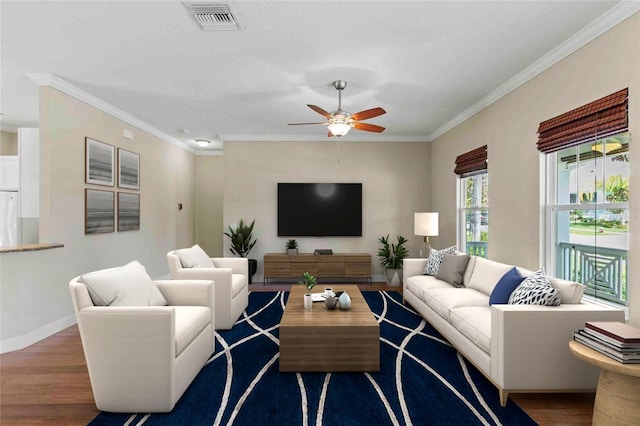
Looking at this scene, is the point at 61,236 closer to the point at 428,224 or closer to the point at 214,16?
the point at 214,16

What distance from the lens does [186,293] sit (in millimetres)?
2896

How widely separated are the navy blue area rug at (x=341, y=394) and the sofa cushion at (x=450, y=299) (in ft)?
1.15

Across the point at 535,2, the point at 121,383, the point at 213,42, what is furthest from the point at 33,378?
the point at 535,2

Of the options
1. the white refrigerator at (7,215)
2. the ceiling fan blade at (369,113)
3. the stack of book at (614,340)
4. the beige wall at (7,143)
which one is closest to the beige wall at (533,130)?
the stack of book at (614,340)

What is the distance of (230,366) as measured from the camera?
8.92 feet

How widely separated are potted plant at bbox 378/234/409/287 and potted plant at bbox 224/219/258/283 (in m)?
2.29

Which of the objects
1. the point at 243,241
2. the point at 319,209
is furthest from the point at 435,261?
the point at 243,241

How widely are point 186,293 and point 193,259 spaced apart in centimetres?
107

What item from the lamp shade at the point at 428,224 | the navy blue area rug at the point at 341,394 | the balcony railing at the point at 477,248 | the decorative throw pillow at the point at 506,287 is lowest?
the navy blue area rug at the point at 341,394

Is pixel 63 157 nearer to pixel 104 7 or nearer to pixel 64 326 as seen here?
pixel 64 326

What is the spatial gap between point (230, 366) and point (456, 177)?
4.12 metres

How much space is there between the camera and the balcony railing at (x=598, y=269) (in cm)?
248

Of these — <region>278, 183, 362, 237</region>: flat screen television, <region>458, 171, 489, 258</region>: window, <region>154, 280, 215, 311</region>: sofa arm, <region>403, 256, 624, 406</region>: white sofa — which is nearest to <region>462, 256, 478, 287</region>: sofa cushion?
<region>458, 171, 489, 258</region>: window

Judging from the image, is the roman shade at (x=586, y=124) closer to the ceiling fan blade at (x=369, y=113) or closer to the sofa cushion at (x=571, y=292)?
the sofa cushion at (x=571, y=292)
